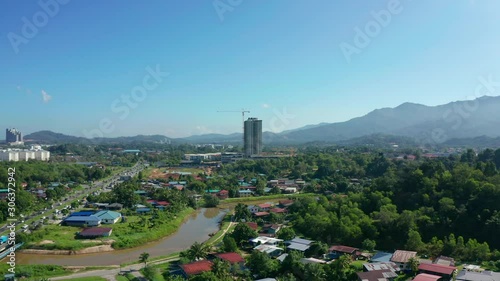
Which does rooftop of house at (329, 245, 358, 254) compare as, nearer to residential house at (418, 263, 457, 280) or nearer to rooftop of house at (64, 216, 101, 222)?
residential house at (418, 263, 457, 280)

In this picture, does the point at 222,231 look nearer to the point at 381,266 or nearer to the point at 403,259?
the point at 381,266

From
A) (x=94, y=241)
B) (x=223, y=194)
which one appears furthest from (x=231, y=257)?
(x=223, y=194)

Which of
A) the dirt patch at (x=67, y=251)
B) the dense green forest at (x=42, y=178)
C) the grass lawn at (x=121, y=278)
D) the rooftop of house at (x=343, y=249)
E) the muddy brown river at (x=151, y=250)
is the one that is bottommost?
the muddy brown river at (x=151, y=250)

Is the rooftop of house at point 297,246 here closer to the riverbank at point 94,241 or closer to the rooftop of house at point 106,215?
the riverbank at point 94,241

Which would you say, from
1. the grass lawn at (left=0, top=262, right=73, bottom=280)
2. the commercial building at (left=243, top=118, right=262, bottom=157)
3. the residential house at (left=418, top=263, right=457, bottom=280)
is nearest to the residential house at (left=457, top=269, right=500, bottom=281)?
the residential house at (left=418, top=263, right=457, bottom=280)

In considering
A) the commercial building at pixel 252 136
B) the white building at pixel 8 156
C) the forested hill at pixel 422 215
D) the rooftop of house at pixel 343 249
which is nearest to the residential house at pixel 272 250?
the rooftop of house at pixel 343 249

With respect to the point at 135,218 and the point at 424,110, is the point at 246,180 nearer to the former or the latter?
the point at 135,218
